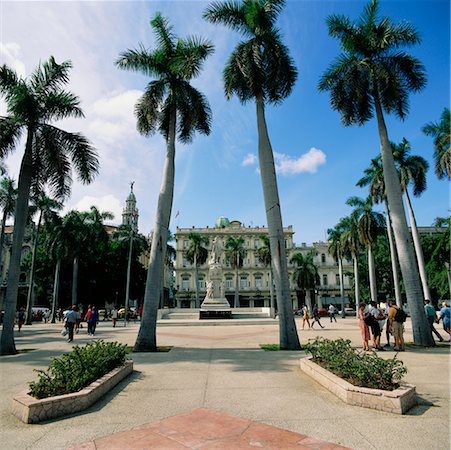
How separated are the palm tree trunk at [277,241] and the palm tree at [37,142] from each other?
733cm

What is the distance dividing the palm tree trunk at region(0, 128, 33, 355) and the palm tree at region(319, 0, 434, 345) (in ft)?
44.5

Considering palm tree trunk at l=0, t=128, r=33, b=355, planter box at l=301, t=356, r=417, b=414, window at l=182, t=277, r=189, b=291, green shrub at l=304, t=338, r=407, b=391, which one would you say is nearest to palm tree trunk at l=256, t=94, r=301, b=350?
green shrub at l=304, t=338, r=407, b=391

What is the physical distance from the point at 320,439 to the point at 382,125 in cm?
1405

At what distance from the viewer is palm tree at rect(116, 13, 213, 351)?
485 inches

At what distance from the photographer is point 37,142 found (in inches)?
547

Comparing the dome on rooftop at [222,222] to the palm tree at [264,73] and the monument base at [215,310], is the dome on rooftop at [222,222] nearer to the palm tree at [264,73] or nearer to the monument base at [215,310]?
the monument base at [215,310]

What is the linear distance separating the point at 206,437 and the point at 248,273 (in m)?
65.9

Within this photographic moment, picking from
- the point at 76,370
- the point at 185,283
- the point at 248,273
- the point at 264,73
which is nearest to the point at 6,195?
the point at 264,73

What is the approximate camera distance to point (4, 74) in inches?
516

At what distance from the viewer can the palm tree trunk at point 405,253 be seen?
12.5 metres

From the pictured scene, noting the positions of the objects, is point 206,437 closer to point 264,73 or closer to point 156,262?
point 156,262

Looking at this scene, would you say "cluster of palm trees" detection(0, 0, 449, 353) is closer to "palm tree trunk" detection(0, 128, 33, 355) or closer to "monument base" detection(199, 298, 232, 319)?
"palm tree trunk" detection(0, 128, 33, 355)

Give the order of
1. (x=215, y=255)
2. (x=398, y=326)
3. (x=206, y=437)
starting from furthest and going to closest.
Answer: (x=215, y=255) < (x=398, y=326) < (x=206, y=437)

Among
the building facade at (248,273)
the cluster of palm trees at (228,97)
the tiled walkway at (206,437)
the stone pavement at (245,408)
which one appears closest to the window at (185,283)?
the building facade at (248,273)
